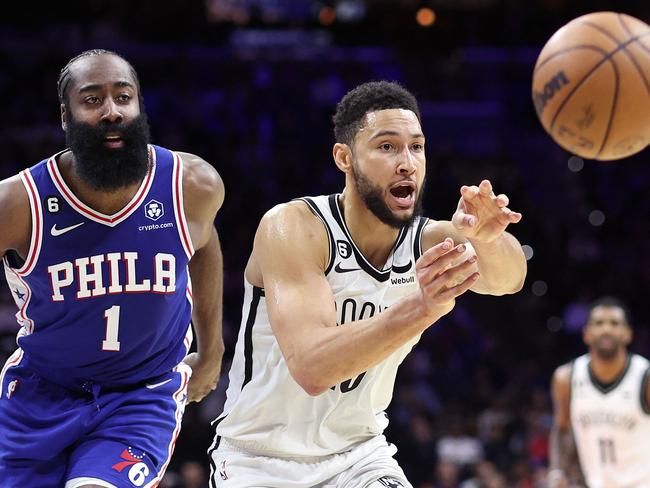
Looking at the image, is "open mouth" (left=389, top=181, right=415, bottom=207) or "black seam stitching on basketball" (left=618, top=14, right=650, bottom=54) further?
"black seam stitching on basketball" (left=618, top=14, right=650, bottom=54)

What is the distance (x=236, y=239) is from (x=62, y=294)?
9304 mm

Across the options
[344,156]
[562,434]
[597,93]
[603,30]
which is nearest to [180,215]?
[344,156]

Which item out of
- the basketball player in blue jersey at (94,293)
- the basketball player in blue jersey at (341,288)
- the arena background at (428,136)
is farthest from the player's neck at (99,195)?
the arena background at (428,136)

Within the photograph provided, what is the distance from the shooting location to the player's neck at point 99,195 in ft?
11.6

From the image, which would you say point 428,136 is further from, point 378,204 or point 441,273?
point 441,273

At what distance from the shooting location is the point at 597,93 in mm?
3996

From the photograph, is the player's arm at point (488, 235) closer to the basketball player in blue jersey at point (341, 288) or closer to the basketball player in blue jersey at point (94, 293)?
the basketball player in blue jersey at point (341, 288)

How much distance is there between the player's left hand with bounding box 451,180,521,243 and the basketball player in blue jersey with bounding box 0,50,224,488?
110 centimetres

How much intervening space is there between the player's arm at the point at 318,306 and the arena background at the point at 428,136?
22.8ft

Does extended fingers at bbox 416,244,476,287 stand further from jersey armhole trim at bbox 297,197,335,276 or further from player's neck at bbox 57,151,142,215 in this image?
player's neck at bbox 57,151,142,215

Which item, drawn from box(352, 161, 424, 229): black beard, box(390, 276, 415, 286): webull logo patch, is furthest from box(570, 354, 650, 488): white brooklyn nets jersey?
→ box(352, 161, 424, 229): black beard

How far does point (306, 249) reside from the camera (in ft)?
11.2

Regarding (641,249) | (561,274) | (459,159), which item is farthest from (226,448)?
(459,159)

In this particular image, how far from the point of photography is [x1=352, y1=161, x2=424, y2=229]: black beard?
11.5 feet
